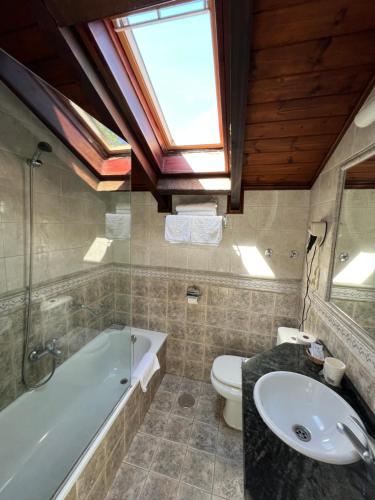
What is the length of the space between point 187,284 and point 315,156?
1.57 metres

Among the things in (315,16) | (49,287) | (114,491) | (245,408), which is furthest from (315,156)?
(114,491)

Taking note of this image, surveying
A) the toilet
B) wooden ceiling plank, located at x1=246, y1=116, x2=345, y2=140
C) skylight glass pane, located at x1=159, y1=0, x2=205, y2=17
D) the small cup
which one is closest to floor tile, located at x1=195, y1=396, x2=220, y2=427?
the toilet

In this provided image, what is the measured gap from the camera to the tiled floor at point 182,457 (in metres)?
1.38

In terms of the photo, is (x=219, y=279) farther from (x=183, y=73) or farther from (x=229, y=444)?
(x=183, y=73)

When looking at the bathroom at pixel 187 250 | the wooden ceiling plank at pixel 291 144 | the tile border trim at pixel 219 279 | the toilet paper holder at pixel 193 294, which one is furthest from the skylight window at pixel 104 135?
the toilet paper holder at pixel 193 294

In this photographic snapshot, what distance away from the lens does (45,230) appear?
5.24 feet

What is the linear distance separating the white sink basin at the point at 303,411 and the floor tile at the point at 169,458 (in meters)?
1.06

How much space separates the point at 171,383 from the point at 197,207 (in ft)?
6.26

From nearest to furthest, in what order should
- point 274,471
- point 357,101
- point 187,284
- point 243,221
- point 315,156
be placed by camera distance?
point 274,471 < point 357,101 < point 315,156 < point 243,221 < point 187,284

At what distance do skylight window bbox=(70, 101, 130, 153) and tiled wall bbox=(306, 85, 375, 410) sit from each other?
1441mm

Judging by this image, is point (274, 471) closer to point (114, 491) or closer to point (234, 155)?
point (114, 491)

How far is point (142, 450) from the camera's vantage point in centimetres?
162

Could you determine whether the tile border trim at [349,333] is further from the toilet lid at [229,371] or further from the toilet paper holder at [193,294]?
the toilet paper holder at [193,294]

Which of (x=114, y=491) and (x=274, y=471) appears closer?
(x=274, y=471)
